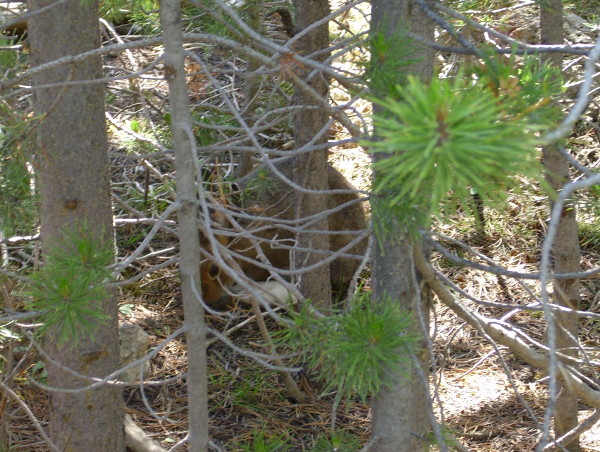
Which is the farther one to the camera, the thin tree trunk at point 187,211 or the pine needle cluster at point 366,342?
the thin tree trunk at point 187,211

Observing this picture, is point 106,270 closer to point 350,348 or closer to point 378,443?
point 350,348

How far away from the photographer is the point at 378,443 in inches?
63.6

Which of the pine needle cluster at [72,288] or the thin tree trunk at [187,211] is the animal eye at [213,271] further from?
the pine needle cluster at [72,288]

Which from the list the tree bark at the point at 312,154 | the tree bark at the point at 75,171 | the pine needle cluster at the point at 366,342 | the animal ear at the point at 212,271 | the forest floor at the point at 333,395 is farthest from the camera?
the animal ear at the point at 212,271

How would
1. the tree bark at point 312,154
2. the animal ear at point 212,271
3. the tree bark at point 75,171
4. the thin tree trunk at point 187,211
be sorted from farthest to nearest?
1. the animal ear at point 212,271
2. the tree bark at point 312,154
3. the tree bark at point 75,171
4. the thin tree trunk at point 187,211

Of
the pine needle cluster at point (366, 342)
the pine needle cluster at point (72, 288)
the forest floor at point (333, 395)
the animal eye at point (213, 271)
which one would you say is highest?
the pine needle cluster at point (72, 288)

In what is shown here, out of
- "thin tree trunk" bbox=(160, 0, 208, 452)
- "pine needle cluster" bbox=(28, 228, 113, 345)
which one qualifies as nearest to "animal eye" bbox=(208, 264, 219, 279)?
"thin tree trunk" bbox=(160, 0, 208, 452)

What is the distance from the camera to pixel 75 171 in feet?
7.55

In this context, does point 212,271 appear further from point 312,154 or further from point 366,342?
point 366,342

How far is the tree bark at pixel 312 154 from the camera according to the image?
9.96 feet

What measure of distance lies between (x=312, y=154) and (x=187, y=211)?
1.70 metres

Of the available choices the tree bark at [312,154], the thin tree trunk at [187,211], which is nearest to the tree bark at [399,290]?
the thin tree trunk at [187,211]

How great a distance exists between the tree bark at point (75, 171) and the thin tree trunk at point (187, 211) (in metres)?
0.73

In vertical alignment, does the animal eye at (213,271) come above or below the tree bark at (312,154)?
below
